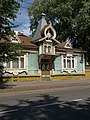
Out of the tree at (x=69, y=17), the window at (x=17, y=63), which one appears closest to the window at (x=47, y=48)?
the window at (x=17, y=63)

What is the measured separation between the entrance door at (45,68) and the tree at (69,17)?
837 cm

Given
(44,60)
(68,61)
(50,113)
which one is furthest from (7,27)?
(68,61)

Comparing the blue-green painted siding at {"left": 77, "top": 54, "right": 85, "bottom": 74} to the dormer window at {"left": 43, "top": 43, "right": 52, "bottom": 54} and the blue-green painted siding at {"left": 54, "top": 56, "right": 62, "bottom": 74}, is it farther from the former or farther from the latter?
the dormer window at {"left": 43, "top": 43, "right": 52, "bottom": 54}

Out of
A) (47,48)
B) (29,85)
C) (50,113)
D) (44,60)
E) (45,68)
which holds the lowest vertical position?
(50,113)

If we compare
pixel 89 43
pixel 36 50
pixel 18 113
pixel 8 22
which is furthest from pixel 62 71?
pixel 18 113

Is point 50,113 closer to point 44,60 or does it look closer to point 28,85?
point 28,85

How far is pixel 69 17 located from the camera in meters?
42.7

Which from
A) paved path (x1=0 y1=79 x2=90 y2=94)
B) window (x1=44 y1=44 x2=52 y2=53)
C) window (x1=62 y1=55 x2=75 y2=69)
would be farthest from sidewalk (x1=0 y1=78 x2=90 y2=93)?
window (x1=62 y1=55 x2=75 y2=69)

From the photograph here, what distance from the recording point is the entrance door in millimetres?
33228

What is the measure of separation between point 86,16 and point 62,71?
26.9ft

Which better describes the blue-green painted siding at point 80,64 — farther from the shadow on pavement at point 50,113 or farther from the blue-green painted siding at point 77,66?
the shadow on pavement at point 50,113

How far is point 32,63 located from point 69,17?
13411 mm

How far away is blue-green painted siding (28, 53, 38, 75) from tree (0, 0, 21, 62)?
11.3 metres

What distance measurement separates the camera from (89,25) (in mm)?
37938
